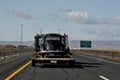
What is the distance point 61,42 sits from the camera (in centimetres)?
3275

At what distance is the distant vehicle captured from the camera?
30.9 metres

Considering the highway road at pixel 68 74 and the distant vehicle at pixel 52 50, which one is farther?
the distant vehicle at pixel 52 50

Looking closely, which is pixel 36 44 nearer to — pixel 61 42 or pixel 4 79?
pixel 61 42

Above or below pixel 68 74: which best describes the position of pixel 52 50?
above

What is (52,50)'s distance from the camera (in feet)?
104

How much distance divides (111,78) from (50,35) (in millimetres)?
12732

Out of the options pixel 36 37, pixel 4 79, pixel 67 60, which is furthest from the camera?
pixel 36 37

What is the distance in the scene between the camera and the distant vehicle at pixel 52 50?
30906mm

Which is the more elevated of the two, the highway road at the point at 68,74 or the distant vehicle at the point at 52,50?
the distant vehicle at the point at 52,50

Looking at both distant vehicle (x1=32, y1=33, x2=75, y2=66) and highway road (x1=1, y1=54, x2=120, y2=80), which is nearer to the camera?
highway road (x1=1, y1=54, x2=120, y2=80)

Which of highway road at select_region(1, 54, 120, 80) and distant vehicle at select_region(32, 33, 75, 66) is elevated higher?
distant vehicle at select_region(32, 33, 75, 66)

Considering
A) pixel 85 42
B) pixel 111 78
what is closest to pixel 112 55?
pixel 111 78

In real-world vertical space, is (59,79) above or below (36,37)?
below

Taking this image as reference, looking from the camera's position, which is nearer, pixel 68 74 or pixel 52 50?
pixel 68 74
